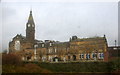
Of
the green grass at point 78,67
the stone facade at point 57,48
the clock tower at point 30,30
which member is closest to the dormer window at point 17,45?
the stone facade at point 57,48

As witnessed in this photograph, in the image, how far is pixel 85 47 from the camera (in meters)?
39.6

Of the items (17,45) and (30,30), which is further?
(30,30)

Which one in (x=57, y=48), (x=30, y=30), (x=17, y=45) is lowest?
(x=57, y=48)

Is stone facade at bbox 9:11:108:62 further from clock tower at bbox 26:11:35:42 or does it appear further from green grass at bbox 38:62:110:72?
green grass at bbox 38:62:110:72

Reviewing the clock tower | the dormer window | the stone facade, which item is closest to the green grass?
the stone facade

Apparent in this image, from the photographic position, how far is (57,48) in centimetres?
4269

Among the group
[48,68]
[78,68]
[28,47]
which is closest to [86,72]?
[78,68]

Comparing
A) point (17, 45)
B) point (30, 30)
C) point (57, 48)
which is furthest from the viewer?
point (30, 30)

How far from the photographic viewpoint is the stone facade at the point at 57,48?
127 feet

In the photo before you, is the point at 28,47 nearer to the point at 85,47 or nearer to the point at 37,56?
the point at 37,56

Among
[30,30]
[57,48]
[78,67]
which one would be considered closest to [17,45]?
[30,30]

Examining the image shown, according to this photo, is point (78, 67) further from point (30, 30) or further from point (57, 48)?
point (30, 30)

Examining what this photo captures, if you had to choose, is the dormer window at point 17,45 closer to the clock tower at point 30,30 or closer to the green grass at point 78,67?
the clock tower at point 30,30

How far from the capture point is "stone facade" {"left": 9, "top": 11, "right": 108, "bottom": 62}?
127 feet
